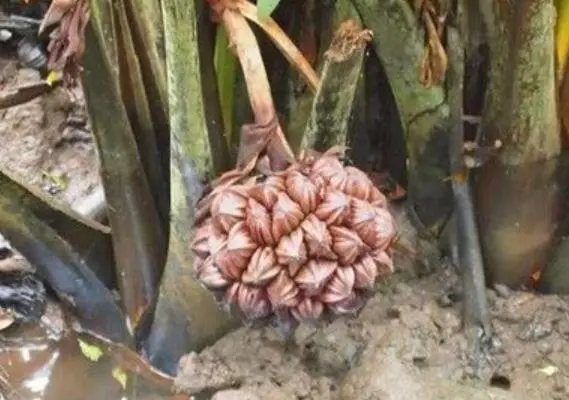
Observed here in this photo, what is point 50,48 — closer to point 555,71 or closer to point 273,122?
point 273,122

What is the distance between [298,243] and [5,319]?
515 millimetres

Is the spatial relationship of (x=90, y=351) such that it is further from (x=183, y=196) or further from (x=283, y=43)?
(x=283, y=43)

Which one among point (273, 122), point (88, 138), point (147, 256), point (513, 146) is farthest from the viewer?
point (88, 138)

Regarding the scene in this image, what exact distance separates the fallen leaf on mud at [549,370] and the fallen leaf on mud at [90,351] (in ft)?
1.46

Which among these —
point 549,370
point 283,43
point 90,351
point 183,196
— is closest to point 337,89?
point 283,43

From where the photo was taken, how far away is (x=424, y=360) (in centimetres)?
100

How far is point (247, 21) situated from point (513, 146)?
0.26 metres

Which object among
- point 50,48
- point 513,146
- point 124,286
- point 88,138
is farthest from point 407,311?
point 88,138

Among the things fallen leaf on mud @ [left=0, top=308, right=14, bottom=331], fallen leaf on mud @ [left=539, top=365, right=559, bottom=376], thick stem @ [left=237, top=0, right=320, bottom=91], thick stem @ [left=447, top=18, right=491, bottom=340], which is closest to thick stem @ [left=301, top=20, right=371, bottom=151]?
thick stem @ [left=237, top=0, right=320, bottom=91]

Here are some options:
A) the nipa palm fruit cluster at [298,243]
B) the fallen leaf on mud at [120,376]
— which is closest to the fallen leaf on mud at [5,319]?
the fallen leaf on mud at [120,376]

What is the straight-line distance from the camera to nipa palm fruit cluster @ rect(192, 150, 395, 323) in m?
0.78

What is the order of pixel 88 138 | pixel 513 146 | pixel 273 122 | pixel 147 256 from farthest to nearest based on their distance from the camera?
pixel 88 138, pixel 147 256, pixel 513 146, pixel 273 122

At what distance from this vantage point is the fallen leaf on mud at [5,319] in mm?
1174

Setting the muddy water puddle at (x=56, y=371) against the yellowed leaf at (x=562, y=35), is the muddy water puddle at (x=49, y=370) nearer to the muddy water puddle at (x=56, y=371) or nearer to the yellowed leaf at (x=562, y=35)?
the muddy water puddle at (x=56, y=371)
